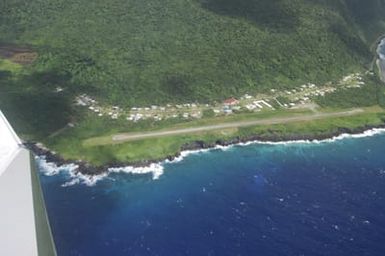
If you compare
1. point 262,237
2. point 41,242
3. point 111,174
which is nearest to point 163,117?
point 111,174

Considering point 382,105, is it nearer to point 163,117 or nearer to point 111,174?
point 163,117

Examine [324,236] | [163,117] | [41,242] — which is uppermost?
[41,242]

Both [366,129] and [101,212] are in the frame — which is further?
[366,129]

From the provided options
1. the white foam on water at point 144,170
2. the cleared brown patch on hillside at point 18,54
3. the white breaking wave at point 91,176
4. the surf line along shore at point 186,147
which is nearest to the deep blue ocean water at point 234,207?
the white breaking wave at point 91,176

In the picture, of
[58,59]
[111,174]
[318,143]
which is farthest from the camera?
[58,59]

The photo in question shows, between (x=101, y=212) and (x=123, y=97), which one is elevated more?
(x=123, y=97)

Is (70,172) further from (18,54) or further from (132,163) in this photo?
(18,54)

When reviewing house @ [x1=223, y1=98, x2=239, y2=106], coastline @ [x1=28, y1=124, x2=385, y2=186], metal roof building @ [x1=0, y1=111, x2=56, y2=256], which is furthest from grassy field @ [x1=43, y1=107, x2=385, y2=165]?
metal roof building @ [x1=0, y1=111, x2=56, y2=256]

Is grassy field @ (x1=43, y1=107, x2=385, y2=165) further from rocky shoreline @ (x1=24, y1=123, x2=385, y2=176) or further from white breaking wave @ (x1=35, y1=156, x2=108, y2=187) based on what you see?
white breaking wave @ (x1=35, y1=156, x2=108, y2=187)
